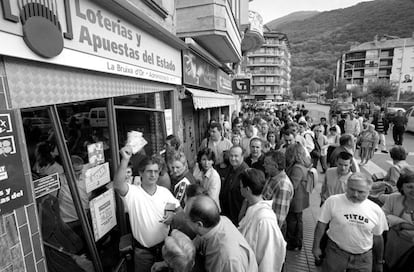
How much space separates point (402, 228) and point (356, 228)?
62 cm

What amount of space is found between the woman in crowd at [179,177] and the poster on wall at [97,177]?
36.5 inches

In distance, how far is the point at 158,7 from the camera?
477 centimetres

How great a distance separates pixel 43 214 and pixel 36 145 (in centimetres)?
95

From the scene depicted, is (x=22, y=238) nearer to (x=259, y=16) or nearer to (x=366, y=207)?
(x=366, y=207)

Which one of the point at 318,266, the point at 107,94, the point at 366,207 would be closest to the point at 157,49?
the point at 107,94

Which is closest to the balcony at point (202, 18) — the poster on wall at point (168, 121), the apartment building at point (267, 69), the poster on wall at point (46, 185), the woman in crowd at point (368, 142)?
the poster on wall at point (168, 121)

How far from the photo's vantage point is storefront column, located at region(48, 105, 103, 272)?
2379 millimetres

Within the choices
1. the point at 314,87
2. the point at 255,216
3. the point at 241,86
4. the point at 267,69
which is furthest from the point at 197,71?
the point at 314,87

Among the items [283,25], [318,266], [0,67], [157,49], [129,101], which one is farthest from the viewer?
[283,25]

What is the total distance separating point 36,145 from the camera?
2.91 meters

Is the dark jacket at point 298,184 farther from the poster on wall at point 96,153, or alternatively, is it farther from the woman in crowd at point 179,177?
the poster on wall at point 96,153

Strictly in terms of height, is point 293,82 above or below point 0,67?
above

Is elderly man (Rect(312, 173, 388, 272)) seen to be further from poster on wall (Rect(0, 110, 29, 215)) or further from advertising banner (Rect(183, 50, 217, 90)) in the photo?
advertising banner (Rect(183, 50, 217, 90))

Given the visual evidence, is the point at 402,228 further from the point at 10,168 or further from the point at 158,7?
the point at 158,7
